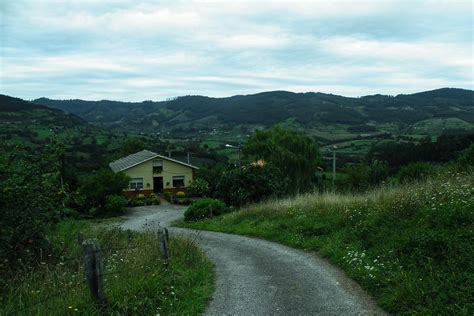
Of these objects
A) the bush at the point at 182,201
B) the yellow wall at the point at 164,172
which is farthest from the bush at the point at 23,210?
the yellow wall at the point at 164,172

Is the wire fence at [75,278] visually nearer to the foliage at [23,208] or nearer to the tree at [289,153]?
the foliage at [23,208]

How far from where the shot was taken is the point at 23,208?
7723 mm

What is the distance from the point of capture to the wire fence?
19.6ft

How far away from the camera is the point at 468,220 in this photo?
789 cm

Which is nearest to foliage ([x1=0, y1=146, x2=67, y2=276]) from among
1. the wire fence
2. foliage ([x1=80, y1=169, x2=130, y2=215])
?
the wire fence

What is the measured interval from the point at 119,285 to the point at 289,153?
41264 mm

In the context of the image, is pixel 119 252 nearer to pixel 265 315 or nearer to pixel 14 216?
pixel 14 216

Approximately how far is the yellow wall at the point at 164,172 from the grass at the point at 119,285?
4248cm

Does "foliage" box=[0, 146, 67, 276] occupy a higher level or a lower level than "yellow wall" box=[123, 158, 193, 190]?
higher

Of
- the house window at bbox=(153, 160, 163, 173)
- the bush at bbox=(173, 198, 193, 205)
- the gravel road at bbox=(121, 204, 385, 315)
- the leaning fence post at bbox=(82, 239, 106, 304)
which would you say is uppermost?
the leaning fence post at bbox=(82, 239, 106, 304)

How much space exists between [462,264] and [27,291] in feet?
22.8

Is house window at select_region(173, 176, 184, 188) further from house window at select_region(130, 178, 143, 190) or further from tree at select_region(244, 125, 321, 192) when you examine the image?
tree at select_region(244, 125, 321, 192)

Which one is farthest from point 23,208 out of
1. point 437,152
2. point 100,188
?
point 437,152

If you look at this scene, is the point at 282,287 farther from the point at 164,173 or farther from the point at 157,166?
the point at 164,173
